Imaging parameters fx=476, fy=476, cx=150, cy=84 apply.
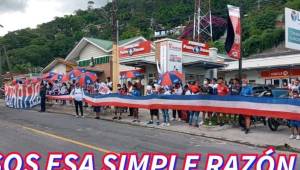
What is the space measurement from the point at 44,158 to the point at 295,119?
821 cm

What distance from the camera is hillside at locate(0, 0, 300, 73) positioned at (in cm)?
7656

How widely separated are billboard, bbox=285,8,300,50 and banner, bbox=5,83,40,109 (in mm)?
16357

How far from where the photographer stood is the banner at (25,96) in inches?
1213

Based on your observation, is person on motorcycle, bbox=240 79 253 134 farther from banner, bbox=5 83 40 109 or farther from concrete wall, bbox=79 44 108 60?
concrete wall, bbox=79 44 108 60

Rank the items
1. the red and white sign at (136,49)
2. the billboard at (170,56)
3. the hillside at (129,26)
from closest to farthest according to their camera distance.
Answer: the billboard at (170,56)
the red and white sign at (136,49)
the hillside at (129,26)

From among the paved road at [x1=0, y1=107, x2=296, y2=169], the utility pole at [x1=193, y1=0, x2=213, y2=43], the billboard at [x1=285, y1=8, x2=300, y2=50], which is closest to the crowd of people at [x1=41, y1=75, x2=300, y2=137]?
the billboard at [x1=285, y1=8, x2=300, y2=50]

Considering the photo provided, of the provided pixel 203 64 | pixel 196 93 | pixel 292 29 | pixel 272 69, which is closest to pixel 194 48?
pixel 203 64

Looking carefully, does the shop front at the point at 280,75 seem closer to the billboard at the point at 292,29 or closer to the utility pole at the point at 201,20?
the utility pole at the point at 201,20

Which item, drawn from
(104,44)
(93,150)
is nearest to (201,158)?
(93,150)

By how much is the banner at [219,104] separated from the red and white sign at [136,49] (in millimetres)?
12754

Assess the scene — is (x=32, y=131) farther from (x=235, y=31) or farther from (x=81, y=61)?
(x=81, y=61)

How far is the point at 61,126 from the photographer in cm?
1875

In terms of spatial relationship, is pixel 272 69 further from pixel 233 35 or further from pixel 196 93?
pixel 196 93

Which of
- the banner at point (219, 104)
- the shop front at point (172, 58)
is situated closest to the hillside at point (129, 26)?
the shop front at point (172, 58)
